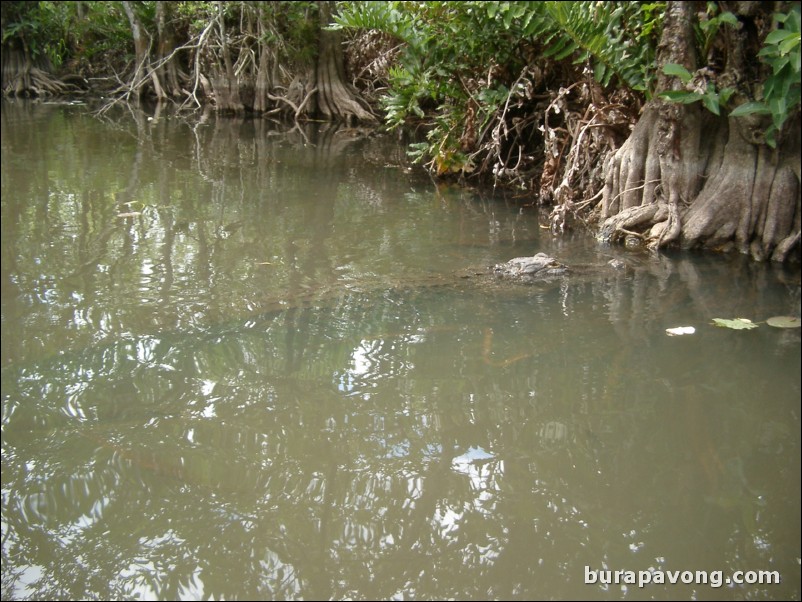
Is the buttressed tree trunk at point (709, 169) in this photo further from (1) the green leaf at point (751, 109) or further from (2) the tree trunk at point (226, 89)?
(2) the tree trunk at point (226, 89)

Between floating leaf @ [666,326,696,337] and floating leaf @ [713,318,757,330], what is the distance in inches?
6.1

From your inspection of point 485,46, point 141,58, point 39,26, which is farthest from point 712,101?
point 39,26

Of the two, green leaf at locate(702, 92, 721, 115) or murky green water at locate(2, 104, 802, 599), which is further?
green leaf at locate(702, 92, 721, 115)

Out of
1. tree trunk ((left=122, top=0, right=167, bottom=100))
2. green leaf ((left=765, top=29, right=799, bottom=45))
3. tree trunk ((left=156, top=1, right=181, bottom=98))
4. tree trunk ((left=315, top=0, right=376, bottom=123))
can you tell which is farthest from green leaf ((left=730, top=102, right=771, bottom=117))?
tree trunk ((left=156, top=1, right=181, bottom=98))

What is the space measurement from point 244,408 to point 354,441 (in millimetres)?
528

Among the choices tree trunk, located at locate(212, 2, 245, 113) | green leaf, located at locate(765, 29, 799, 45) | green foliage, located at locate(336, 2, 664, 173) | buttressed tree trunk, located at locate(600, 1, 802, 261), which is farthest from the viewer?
tree trunk, located at locate(212, 2, 245, 113)

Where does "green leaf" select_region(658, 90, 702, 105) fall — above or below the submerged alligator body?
above

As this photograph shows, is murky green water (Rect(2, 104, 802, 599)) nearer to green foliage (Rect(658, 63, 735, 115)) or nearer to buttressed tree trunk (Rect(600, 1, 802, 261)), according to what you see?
buttressed tree trunk (Rect(600, 1, 802, 261))

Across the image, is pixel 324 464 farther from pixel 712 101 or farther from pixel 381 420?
pixel 712 101

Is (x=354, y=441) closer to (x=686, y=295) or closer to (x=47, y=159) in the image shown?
(x=686, y=295)

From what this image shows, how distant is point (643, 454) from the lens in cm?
270

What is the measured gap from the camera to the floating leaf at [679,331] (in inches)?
146

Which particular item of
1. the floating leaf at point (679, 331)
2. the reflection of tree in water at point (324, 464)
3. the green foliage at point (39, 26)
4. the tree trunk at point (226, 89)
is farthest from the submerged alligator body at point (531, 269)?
the green foliage at point (39, 26)

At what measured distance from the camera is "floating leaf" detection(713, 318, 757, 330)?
12.4 ft
